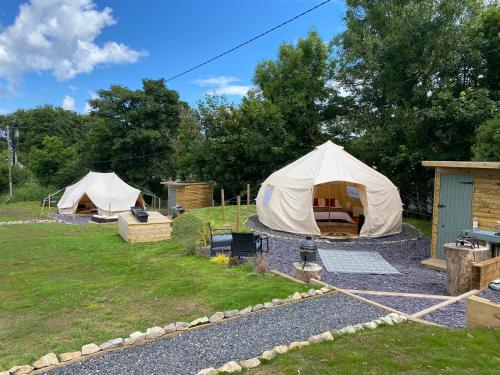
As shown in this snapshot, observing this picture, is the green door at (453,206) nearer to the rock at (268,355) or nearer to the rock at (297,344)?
the rock at (297,344)

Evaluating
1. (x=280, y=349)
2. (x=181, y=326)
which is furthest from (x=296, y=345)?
(x=181, y=326)

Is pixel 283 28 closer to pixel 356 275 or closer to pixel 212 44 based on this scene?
pixel 212 44

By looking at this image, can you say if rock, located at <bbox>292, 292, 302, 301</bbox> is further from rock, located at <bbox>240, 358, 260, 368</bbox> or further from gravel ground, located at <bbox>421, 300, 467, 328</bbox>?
rock, located at <bbox>240, 358, 260, 368</bbox>

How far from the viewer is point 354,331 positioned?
13.4 ft

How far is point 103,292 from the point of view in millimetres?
6383

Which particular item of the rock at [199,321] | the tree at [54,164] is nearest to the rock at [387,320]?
the rock at [199,321]

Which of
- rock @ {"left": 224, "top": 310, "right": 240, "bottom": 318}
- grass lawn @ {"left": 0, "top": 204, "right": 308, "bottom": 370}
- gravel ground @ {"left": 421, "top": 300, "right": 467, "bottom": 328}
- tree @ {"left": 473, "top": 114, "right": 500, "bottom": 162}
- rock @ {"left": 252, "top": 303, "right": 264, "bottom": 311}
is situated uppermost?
tree @ {"left": 473, "top": 114, "right": 500, "bottom": 162}

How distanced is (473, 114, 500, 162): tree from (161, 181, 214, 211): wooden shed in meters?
14.2

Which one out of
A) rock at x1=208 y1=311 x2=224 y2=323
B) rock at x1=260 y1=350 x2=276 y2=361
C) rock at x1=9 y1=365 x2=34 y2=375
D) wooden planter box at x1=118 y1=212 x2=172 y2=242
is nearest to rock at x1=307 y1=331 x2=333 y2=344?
rock at x1=260 y1=350 x2=276 y2=361

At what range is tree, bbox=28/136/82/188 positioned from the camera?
1283 inches

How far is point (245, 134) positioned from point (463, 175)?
13.1 meters

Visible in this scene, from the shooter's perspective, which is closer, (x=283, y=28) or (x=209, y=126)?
(x=283, y=28)

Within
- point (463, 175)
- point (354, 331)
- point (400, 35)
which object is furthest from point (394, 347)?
point (400, 35)

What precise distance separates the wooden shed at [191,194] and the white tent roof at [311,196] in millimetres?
9183
